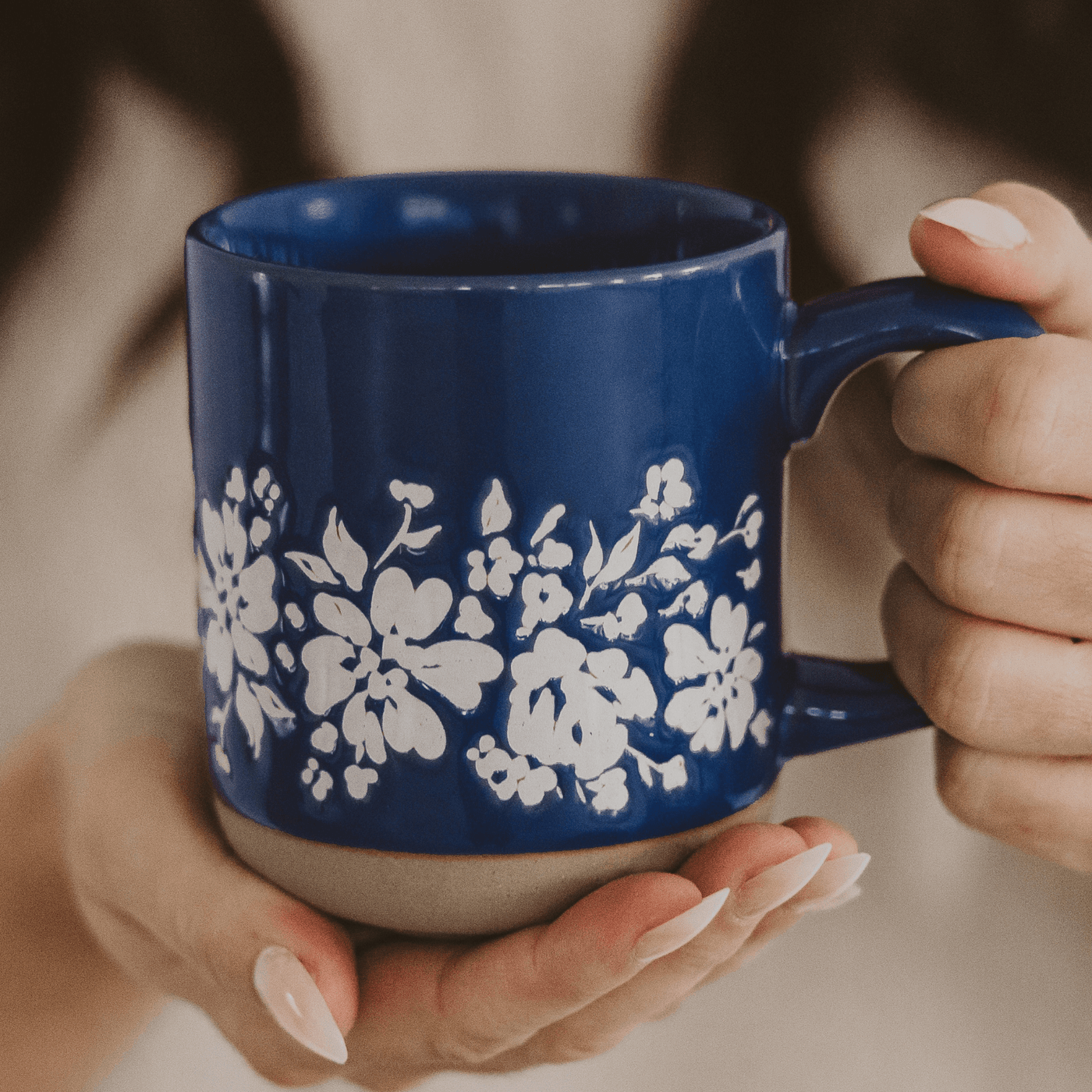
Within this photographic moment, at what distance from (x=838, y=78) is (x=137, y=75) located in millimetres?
610

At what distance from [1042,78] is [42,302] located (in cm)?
90

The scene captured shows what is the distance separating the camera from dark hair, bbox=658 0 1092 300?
40.3 inches

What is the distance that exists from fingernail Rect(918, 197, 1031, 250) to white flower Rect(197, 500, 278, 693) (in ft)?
1.27

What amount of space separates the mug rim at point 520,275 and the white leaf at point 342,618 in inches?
5.7

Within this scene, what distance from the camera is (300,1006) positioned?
0.61 metres

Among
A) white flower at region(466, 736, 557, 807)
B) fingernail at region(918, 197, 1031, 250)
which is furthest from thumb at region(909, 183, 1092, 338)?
white flower at region(466, 736, 557, 807)

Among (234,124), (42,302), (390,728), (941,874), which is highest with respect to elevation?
(234,124)

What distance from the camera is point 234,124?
3.52 ft

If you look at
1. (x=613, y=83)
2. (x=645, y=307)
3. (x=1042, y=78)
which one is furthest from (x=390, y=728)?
(x=1042, y=78)

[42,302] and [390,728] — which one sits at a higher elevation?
[42,302]

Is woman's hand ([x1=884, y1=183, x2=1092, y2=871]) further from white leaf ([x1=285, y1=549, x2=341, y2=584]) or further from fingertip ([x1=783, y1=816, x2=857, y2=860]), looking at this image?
white leaf ([x1=285, y1=549, x2=341, y2=584])

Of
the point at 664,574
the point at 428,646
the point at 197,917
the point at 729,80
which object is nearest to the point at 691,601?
the point at 664,574

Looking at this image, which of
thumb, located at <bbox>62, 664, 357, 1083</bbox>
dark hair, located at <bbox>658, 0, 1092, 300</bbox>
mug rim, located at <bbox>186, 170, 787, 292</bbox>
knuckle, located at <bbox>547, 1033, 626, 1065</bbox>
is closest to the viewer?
mug rim, located at <bbox>186, 170, 787, 292</bbox>

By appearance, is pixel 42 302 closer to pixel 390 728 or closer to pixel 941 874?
pixel 390 728
